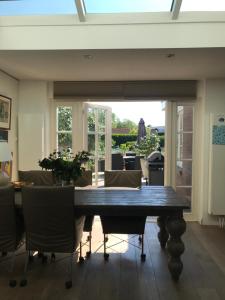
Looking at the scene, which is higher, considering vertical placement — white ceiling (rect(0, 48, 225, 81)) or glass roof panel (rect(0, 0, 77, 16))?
glass roof panel (rect(0, 0, 77, 16))

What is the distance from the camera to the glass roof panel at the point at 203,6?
3258 millimetres

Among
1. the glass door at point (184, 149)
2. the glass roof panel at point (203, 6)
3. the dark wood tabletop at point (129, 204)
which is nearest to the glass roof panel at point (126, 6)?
the glass roof panel at point (203, 6)

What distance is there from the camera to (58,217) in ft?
9.56

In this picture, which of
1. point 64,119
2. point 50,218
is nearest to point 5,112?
Answer: point 64,119

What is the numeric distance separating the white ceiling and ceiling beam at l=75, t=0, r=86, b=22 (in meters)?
0.35

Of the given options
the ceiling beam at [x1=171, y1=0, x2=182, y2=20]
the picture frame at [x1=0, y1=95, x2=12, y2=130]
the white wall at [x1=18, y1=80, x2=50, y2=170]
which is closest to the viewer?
the ceiling beam at [x1=171, y1=0, x2=182, y2=20]

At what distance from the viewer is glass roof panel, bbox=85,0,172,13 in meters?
3.32

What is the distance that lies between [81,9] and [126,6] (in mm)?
495

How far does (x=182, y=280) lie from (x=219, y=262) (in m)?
0.71

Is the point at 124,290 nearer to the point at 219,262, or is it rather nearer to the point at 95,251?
the point at 95,251

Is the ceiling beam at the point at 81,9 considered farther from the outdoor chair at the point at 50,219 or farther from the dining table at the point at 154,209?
the dining table at the point at 154,209

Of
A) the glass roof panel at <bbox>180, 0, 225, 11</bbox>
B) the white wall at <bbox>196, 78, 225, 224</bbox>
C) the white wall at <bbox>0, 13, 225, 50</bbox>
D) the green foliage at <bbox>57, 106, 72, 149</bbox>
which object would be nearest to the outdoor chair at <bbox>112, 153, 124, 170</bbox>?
the green foliage at <bbox>57, 106, 72, 149</bbox>

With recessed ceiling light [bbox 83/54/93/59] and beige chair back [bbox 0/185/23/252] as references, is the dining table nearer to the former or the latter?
beige chair back [bbox 0/185/23/252]

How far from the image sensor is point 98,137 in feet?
18.6
